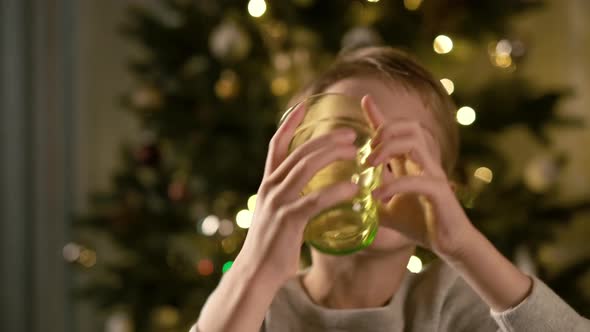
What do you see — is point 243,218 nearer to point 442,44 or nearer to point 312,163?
point 442,44

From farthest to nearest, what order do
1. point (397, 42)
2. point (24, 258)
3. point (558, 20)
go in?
point (24, 258) < point (558, 20) < point (397, 42)

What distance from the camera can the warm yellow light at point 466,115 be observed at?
5.21 ft

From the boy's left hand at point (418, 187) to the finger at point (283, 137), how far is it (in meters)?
0.07

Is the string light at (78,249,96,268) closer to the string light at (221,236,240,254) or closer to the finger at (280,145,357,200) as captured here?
the string light at (221,236,240,254)

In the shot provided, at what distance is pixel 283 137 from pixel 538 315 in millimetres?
294

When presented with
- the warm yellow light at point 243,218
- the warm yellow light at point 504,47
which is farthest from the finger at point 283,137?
the warm yellow light at point 504,47

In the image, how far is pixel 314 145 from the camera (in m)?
0.59

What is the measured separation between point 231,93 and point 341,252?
3.70 feet

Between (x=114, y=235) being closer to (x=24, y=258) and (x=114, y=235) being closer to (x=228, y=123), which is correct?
(x=228, y=123)

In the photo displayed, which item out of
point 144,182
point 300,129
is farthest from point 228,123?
point 300,129

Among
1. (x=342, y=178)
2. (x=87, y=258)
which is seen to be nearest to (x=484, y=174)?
(x=342, y=178)

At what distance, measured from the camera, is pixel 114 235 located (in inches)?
77.4

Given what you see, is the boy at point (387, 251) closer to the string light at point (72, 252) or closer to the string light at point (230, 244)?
the string light at point (230, 244)

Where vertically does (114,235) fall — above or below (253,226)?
below
